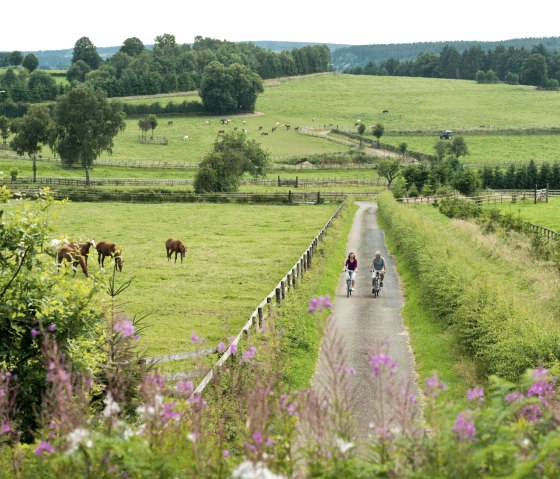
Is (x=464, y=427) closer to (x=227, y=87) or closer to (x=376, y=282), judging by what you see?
(x=376, y=282)

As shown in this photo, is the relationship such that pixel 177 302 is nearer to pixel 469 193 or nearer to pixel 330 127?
pixel 469 193

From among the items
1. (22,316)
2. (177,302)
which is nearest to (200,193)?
(177,302)

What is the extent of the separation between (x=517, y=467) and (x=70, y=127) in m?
93.3

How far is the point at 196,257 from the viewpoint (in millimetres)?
36875

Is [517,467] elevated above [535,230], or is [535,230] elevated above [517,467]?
[517,467]

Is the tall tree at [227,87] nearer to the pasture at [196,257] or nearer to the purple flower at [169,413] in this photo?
the pasture at [196,257]

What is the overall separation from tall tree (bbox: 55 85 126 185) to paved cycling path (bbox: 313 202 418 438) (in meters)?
61.5

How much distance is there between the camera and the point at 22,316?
449 inches

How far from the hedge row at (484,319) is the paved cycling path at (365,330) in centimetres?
121

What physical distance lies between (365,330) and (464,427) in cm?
1641

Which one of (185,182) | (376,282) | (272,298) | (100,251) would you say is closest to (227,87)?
(185,182)

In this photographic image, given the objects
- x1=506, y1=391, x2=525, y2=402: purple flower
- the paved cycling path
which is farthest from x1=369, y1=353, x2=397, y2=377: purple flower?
the paved cycling path

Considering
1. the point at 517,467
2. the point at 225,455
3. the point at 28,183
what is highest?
the point at 517,467

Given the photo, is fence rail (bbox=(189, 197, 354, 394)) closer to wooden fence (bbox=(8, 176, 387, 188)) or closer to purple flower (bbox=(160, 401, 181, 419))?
purple flower (bbox=(160, 401, 181, 419))
